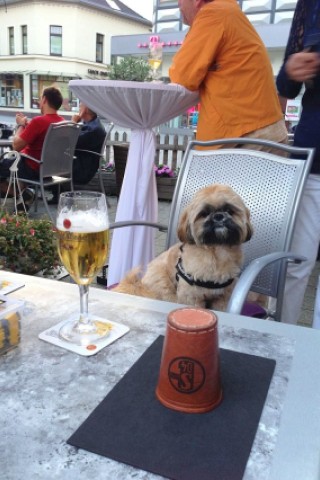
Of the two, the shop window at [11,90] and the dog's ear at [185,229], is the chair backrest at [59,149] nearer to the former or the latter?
the dog's ear at [185,229]

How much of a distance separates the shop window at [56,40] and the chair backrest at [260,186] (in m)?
37.4

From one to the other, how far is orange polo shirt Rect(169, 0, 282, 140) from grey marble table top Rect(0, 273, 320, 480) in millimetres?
1755

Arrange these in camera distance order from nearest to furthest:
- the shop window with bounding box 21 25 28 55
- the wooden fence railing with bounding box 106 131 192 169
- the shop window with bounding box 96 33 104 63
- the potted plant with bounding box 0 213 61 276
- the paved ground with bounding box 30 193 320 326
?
the potted plant with bounding box 0 213 61 276 < the paved ground with bounding box 30 193 320 326 < the wooden fence railing with bounding box 106 131 192 169 < the shop window with bounding box 21 25 28 55 < the shop window with bounding box 96 33 104 63

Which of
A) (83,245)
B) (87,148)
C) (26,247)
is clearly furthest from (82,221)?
(87,148)

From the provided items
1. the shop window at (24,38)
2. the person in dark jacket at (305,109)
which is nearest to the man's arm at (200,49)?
the person in dark jacket at (305,109)

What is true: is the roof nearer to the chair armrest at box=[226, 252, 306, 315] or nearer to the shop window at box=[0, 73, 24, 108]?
the shop window at box=[0, 73, 24, 108]

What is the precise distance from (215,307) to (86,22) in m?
39.1

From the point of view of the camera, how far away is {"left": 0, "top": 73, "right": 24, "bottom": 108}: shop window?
36.2 metres

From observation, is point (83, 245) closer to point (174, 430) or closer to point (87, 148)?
point (174, 430)

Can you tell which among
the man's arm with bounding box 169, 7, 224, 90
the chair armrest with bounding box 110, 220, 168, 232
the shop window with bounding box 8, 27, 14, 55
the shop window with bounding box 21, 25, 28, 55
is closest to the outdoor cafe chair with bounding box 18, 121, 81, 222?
the man's arm with bounding box 169, 7, 224, 90

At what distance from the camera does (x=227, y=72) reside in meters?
2.50

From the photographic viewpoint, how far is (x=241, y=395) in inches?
28.6

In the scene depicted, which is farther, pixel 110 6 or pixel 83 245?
pixel 110 6

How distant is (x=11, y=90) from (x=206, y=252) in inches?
1553
